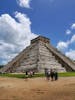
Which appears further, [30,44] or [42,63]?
[30,44]

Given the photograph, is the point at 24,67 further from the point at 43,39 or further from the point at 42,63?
the point at 43,39

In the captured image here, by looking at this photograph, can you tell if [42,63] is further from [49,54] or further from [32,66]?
[49,54]

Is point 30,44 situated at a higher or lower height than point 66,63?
higher

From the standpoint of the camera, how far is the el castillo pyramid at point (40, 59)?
53025 millimetres

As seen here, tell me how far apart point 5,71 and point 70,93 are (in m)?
42.3

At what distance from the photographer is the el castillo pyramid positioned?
174 ft

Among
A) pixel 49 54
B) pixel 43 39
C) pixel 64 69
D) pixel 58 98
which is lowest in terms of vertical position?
pixel 58 98

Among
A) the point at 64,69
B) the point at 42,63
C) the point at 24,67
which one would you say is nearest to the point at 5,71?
the point at 24,67

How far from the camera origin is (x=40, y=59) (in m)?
53.9

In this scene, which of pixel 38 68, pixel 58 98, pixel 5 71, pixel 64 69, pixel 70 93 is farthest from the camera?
pixel 5 71

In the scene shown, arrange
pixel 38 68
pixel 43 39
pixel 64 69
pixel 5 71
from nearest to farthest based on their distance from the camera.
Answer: pixel 38 68 < pixel 64 69 < pixel 5 71 < pixel 43 39

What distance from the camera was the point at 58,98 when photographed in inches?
653

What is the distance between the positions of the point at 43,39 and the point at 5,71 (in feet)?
43.6

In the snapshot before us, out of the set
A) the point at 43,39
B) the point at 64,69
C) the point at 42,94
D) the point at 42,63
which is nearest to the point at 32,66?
the point at 42,63
